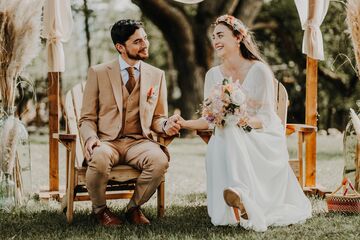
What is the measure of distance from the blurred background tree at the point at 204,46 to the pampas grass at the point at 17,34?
2.61 metres

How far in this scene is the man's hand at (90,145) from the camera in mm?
4729

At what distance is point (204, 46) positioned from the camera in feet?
43.8

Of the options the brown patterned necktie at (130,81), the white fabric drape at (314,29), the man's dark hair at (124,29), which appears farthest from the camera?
the white fabric drape at (314,29)

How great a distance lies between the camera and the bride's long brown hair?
16.0 feet

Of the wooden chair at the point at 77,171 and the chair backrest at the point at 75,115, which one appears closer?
the wooden chair at the point at 77,171

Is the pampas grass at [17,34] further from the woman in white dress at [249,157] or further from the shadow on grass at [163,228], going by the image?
the woman in white dress at [249,157]

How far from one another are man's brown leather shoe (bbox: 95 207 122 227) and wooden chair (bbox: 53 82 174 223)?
0.23 m

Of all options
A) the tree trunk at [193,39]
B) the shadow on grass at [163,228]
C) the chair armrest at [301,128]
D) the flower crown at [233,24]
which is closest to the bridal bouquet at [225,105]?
the flower crown at [233,24]

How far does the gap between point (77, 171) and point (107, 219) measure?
43 cm

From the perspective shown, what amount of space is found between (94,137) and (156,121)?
54cm

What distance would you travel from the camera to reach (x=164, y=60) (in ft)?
77.7

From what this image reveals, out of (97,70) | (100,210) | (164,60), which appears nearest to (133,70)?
(97,70)

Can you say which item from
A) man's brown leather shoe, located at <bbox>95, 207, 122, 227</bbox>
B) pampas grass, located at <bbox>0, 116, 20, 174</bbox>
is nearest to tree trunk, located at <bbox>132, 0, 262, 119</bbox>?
pampas grass, located at <bbox>0, 116, 20, 174</bbox>

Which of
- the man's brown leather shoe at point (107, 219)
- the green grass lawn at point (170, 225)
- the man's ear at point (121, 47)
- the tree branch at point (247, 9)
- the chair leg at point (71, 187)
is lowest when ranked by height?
the green grass lawn at point (170, 225)
